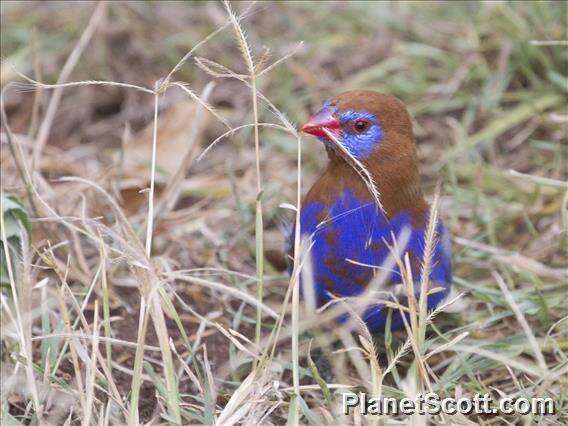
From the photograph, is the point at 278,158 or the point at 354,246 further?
the point at 278,158

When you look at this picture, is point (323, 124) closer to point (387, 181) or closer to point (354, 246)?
point (387, 181)

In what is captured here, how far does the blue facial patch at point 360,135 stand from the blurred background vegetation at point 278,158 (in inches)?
15.3

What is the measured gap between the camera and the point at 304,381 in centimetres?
315

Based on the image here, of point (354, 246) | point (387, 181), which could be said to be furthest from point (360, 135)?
point (354, 246)

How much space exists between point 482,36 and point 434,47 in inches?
9.3

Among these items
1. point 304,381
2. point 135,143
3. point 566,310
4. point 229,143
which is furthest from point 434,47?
point 304,381

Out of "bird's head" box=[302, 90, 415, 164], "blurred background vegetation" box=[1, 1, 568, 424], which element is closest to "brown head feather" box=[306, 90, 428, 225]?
"bird's head" box=[302, 90, 415, 164]

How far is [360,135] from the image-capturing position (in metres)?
3.08

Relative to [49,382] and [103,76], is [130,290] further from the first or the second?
[103,76]

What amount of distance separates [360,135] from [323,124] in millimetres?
126

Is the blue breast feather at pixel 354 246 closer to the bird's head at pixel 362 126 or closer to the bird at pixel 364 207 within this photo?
the bird at pixel 364 207

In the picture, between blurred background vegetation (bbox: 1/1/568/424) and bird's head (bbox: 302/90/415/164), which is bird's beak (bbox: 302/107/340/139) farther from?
blurred background vegetation (bbox: 1/1/568/424)

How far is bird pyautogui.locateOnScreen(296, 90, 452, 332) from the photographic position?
9.83 ft

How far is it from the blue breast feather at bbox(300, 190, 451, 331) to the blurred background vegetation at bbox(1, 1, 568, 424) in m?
0.24
